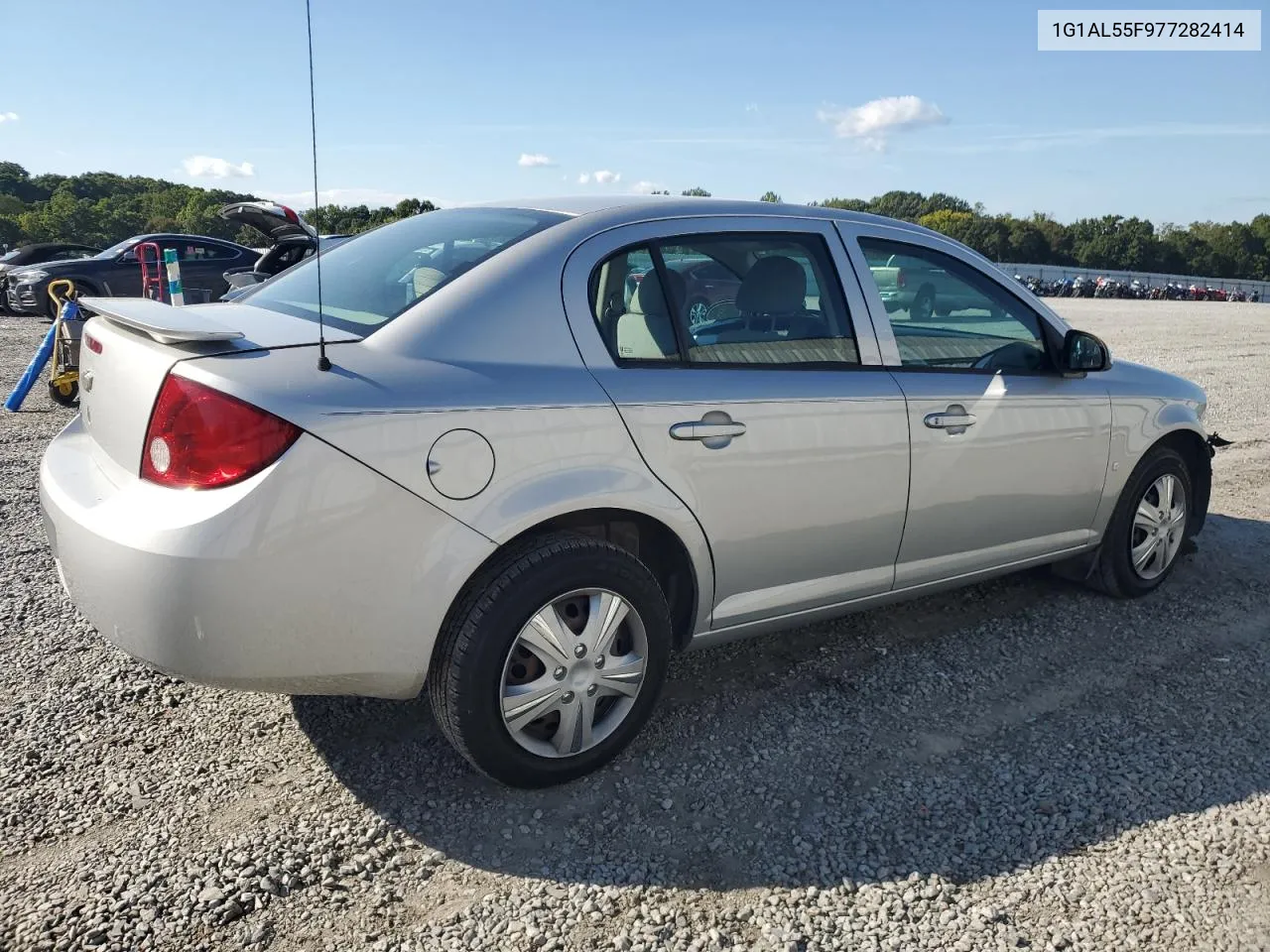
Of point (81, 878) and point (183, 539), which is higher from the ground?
point (183, 539)

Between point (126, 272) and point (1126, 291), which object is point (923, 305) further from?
point (1126, 291)

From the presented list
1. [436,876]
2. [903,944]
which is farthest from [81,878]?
[903,944]

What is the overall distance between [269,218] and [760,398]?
7.04 m

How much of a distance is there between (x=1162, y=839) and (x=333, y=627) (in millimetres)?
2307

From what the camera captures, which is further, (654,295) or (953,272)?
(953,272)

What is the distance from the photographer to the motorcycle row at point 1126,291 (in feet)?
224

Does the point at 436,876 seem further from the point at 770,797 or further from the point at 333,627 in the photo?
the point at 770,797

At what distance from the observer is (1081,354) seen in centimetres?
393

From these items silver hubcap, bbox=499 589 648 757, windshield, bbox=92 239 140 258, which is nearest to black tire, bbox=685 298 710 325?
silver hubcap, bbox=499 589 648 757

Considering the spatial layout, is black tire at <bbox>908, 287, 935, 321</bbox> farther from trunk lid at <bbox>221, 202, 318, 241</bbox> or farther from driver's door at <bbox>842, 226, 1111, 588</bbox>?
trunk lid at <bbox>221, 202, 318, 241</bbox>

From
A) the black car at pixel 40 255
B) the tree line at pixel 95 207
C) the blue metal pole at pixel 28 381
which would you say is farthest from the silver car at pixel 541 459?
the tree line at pixel 95 207

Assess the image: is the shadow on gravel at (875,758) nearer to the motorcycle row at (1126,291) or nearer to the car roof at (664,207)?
the car roof at (664,207)

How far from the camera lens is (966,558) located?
149 inches

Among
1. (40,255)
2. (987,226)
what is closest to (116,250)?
(40,255)
